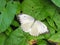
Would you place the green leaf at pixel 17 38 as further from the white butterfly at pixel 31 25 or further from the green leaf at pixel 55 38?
the green leaf at pixel 55 38

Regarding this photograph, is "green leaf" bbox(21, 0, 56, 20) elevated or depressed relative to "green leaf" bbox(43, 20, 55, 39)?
elevated

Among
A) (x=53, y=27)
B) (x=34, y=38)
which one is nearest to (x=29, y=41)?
(x=34, y=38)

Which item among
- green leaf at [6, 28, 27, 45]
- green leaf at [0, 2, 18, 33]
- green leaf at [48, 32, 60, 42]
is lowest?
green leaf at [6, 28, 27, 45]

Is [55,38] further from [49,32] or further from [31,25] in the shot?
[31,25]

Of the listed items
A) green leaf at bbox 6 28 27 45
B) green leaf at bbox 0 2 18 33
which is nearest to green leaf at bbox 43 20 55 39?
green leaf at bbox 6 28 27 45

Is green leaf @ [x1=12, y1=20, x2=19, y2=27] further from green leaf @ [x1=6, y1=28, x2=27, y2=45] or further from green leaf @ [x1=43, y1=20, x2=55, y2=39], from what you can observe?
green leaf @ [x1=43, y1=20, x2=55, y2=39]

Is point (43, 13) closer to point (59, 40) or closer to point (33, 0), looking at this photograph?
point (33, 0)

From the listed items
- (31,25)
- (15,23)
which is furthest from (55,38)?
(15,23)
